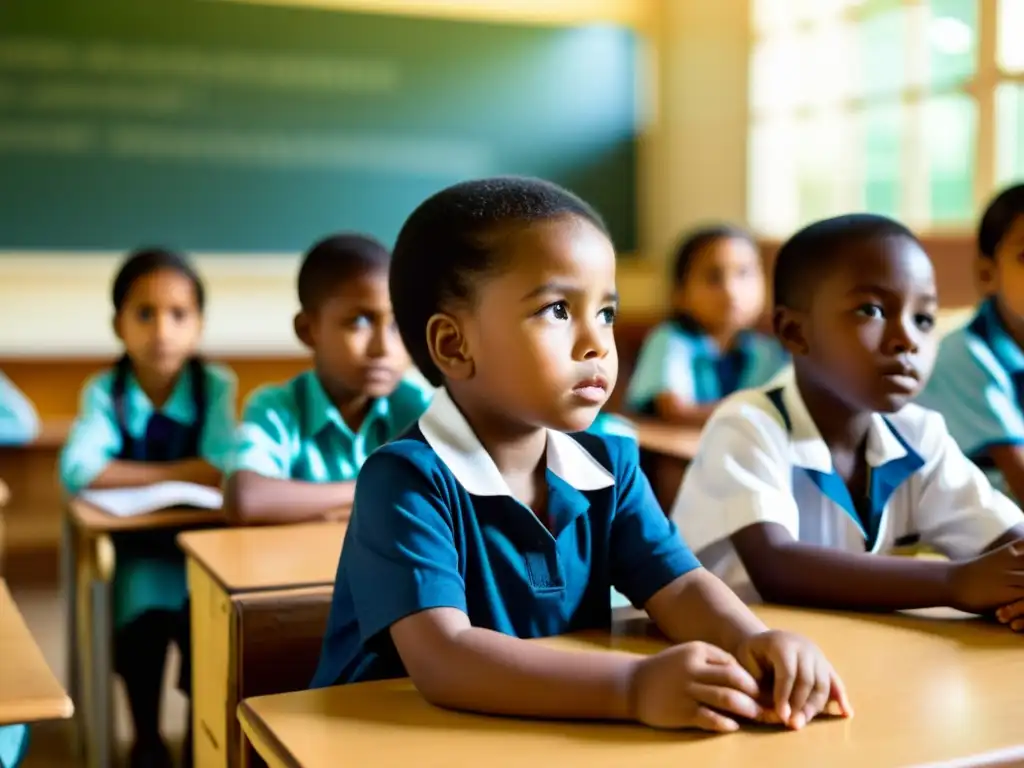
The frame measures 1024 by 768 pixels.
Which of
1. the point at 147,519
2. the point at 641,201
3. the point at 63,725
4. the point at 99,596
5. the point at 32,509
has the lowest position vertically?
the point at 63,725

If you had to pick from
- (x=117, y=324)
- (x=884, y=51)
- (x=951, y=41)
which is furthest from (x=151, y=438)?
(x=884, y=51)

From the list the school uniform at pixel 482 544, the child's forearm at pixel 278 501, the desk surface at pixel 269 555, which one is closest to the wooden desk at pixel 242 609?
the desk surface at pixel 269 555

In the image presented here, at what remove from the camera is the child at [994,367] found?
2.01 meters

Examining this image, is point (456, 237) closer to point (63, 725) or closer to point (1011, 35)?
point (63, 725)

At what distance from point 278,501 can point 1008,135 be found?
9.63 ft

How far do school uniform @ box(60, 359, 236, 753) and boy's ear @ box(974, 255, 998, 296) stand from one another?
153cm

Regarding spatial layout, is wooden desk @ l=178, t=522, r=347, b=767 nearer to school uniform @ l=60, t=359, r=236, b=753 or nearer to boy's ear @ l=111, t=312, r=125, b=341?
school uniform @ l=60, t=359, r=236, b=753

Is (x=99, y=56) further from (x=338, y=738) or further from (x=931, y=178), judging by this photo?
(x=338, y=738)

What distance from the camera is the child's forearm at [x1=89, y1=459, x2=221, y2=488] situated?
246 centimetres

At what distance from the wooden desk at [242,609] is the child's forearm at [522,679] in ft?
1.80

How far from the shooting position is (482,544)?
3.76 feet

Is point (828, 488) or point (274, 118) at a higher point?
point (274, 118)

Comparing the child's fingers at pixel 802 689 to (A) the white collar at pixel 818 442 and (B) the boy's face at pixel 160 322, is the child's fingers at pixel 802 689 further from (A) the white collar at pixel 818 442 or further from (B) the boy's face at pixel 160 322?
(B) the boy's face at pixel 160 322

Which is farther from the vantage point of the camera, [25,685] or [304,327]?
[304,327]
